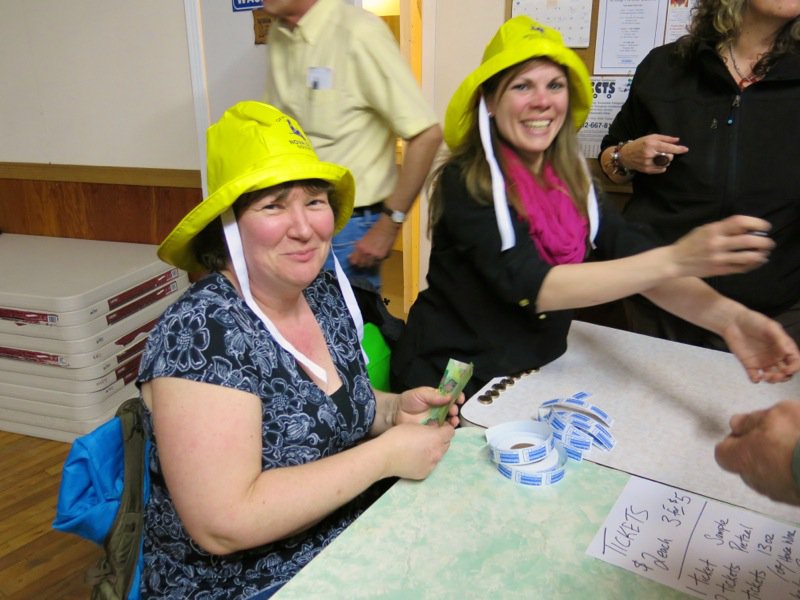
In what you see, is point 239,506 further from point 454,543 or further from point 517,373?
point 517,373

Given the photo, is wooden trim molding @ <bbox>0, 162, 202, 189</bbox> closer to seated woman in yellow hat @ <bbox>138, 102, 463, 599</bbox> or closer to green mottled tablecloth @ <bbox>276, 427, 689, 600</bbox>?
seated woman in yellow hat @ <bbox>138, 102, 463, 599</bbox>

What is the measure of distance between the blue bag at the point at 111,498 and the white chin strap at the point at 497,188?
2.43ft

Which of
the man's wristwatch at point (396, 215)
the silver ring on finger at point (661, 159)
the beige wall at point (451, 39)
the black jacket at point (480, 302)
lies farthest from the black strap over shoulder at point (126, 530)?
the beige wall at point (451, 39)

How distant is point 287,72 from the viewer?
194 centimetres

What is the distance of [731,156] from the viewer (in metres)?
1.69

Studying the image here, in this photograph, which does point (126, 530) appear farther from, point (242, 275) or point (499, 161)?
point (499, 161)

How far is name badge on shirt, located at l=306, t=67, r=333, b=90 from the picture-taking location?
1.84 meters

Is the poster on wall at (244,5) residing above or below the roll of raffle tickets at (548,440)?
above

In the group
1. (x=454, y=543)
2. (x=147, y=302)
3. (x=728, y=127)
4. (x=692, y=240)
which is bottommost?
(x=147, y=302)

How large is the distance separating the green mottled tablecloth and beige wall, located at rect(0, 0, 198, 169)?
2.29 m

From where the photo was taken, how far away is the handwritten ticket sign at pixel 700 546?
2.69 ft

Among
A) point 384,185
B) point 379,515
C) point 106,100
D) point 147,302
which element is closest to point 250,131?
point 379,515

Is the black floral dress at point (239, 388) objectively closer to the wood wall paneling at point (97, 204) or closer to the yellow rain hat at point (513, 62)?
the yellow rain hat at point (513, 62)

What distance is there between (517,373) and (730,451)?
0.67 metres
